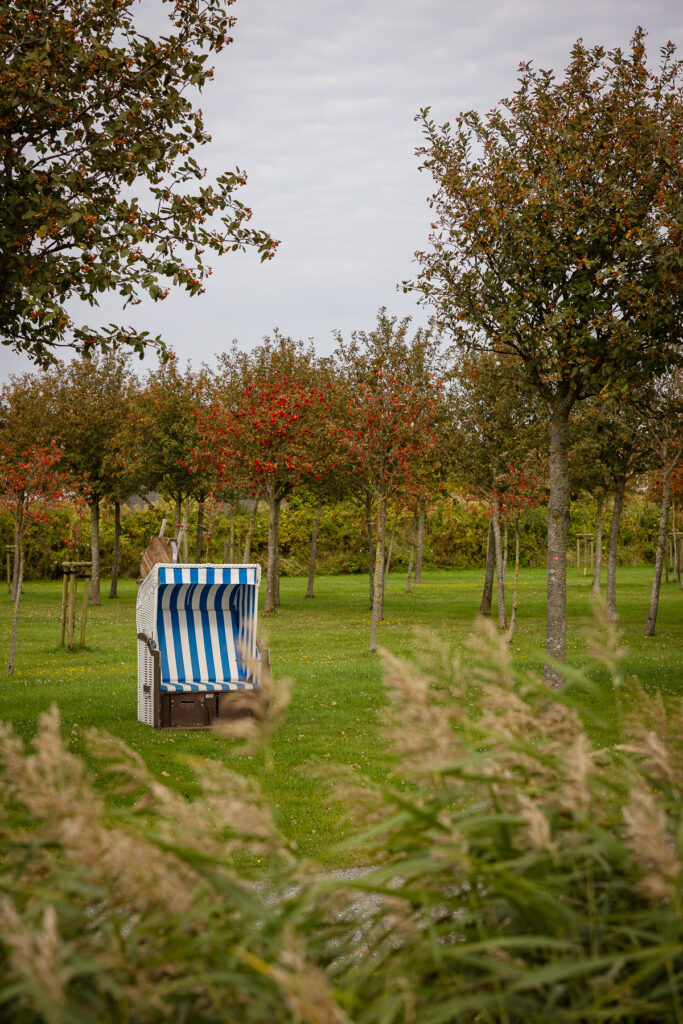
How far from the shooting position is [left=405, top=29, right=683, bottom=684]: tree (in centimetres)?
942

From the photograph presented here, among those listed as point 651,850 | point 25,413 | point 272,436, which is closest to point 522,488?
point 272,436

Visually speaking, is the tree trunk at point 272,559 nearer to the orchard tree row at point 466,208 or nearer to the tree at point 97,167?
the orchard tree row at point 466,208

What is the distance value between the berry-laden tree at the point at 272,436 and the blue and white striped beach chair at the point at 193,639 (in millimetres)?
12747

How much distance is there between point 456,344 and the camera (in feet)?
36.0

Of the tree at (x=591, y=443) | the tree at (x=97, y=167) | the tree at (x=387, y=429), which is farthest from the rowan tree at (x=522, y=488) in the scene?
the tree at (x=97, y=167)

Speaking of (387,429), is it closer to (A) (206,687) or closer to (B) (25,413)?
(A) (206,687)

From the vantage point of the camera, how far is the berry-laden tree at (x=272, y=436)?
25.2 metres

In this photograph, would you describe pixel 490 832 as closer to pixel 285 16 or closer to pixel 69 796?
pixel 69 796

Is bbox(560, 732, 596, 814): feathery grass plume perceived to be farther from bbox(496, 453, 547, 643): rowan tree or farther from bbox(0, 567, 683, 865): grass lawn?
bbox(496, 453, 547, 643): rowan tree

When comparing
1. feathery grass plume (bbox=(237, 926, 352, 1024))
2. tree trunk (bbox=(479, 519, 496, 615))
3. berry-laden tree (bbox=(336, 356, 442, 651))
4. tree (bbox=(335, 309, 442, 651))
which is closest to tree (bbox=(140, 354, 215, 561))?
tree trunk (bbox=(479, 519, 496, 615))

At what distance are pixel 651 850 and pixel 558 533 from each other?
9.46 meters

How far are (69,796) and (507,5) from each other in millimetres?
12979

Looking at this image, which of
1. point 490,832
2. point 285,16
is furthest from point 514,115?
point 490,832

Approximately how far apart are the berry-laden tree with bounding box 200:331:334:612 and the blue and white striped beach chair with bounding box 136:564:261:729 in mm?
12747
